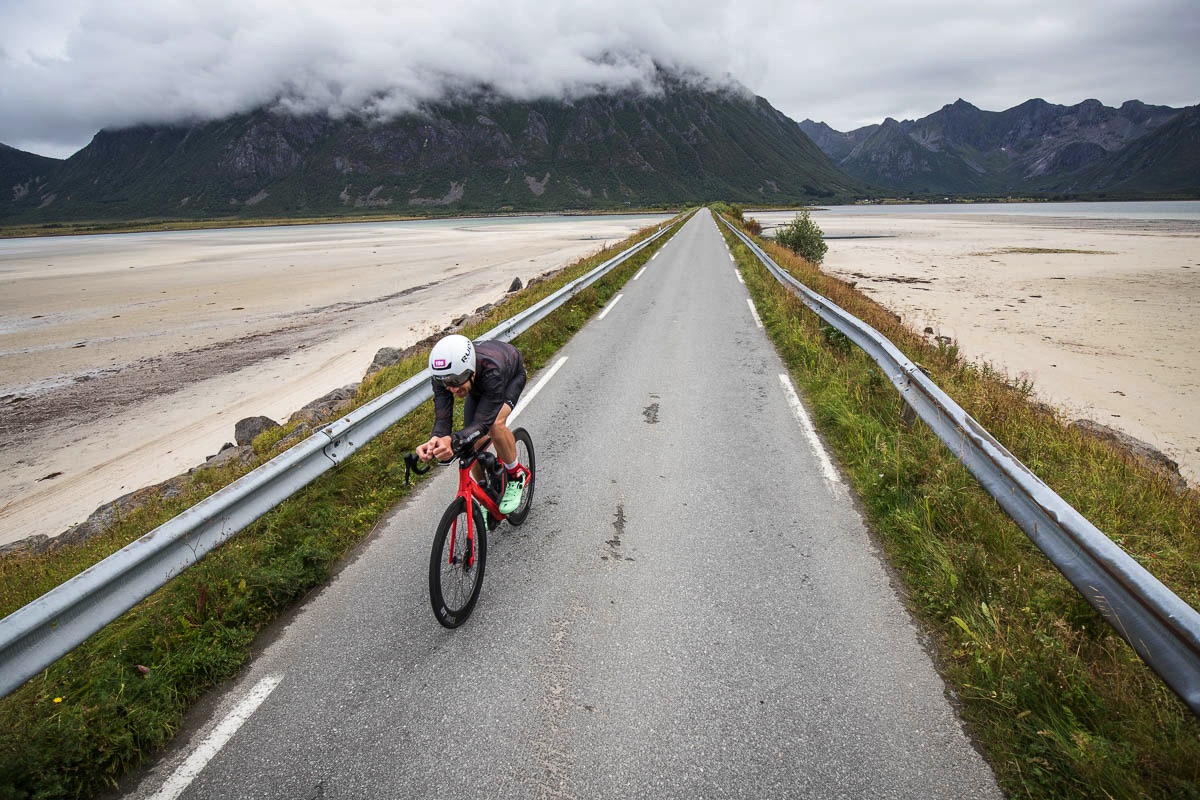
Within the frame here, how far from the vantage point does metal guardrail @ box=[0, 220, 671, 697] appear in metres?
2.19

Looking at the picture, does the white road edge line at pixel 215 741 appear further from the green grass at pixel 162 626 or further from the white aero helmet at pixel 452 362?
the white aero helmet at pixel 452 362

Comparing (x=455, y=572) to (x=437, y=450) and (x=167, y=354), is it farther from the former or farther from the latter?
(x=167, y=354)

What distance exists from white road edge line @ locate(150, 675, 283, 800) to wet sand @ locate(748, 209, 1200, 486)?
8389 mm

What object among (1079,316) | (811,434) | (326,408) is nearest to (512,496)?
(811,434)

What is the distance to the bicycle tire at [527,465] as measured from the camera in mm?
4384

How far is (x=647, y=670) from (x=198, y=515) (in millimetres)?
2718

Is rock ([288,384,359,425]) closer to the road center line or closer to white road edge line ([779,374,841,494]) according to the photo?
white road edge line ([779,374,841,494])

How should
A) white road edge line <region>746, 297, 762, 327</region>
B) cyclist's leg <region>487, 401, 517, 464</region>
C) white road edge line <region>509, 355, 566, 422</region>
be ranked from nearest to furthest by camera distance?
cyclist's leg <region>487, 401, 517, 464</region> → white road edge line <region>509, 355, 566, 422</region> → white road edge line <region>746, 297, 762, 327</region>

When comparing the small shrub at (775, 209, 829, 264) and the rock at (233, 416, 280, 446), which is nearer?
the rock at (233, 416, 280, 446)

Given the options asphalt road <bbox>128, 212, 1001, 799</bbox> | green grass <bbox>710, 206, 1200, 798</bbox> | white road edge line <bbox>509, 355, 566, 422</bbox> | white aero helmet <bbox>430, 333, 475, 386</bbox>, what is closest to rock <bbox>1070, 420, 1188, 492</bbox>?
green grass <bbox>710, 206, 1200, 798</bbox>

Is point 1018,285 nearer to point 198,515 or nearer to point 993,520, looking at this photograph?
point 993,520

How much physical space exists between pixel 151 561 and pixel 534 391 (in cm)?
531

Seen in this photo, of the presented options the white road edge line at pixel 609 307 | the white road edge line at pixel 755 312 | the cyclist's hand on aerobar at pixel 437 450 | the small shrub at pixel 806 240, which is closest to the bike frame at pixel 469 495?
the cyclist's hand on aerobar at pixel 437 450

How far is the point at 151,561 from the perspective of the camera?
110 inches
